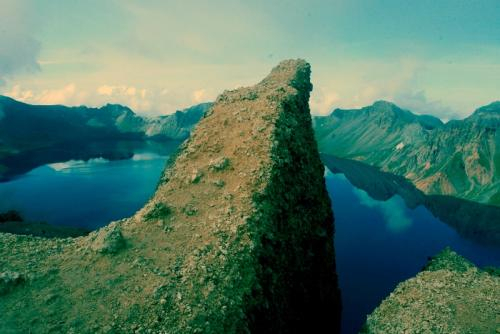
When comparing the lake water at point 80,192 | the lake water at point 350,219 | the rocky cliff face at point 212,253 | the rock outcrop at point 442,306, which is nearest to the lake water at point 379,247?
the lake water at point 350,219

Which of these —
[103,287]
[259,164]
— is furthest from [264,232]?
[103,287]

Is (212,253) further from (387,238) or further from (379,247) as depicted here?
(387,238)

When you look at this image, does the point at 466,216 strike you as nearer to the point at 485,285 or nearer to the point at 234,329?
the point at 485,285

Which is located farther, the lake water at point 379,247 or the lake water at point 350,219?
the lake water at point 350,219

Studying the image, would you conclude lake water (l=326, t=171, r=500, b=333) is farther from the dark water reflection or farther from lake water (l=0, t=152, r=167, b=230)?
lake water (l=0, t=152, r=167, b=230)

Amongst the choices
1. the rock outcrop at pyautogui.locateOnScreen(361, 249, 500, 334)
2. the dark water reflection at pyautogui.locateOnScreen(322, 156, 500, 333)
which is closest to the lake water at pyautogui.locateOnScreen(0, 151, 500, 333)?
the dark water reflection at pyautogui.locateOnScreen(322, 156, 500, 333)

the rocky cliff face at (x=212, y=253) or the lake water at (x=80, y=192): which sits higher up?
the rocky cliff face at (x=212, y=253)

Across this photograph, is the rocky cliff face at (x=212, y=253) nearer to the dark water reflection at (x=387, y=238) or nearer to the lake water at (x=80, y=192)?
the dark water reflection at (x=387, y=238)
